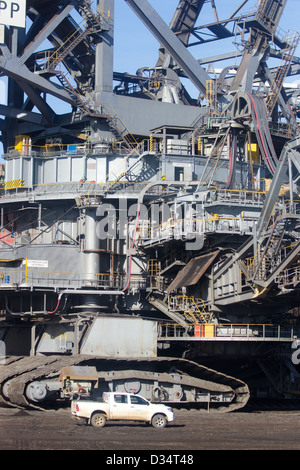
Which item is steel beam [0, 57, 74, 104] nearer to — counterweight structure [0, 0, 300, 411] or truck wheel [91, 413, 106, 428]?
counterweight structure [0, 0, 300, 411]

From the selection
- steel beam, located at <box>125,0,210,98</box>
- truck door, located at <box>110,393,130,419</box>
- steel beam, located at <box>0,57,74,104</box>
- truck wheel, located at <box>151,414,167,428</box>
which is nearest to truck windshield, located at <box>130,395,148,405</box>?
truck door, located at <box>110,393,130,419</box>

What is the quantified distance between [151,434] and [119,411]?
214 centimetres

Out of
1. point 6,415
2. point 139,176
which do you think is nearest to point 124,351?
point 6,415

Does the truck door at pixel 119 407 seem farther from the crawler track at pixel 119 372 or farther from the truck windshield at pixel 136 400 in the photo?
the crawler track at pixel 119 372

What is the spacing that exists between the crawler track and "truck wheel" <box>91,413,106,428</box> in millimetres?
7203

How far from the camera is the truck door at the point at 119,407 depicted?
92.4 feet

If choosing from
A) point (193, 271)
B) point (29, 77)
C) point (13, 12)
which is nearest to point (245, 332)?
point (193, 271)

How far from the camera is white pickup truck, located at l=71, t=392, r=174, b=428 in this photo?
1105 inches

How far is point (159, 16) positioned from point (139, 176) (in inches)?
519

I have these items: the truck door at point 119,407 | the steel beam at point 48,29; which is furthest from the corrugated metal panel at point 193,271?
the steel beam at point 48,29

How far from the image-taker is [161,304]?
42.9 m

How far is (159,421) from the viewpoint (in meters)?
28.9

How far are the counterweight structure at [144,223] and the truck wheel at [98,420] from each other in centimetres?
569

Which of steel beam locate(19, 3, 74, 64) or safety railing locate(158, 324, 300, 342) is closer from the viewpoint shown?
safety railing locate(158, 324, 300, 342)
